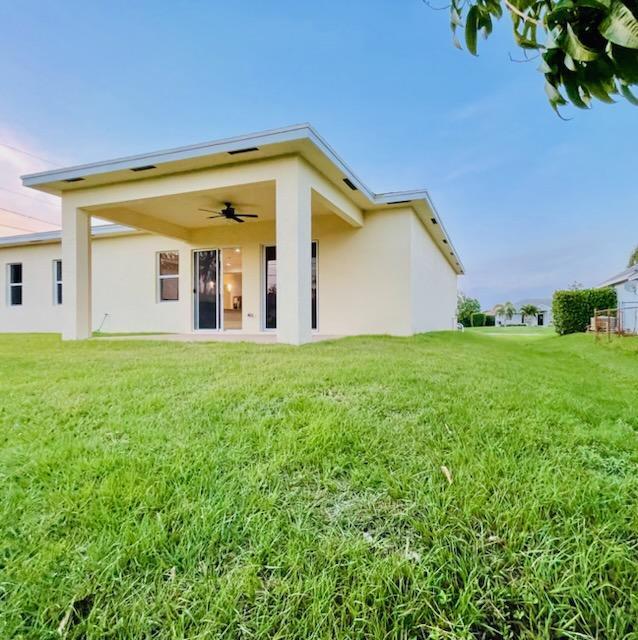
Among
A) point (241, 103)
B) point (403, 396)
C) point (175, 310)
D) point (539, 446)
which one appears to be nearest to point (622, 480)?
point (539, 446)

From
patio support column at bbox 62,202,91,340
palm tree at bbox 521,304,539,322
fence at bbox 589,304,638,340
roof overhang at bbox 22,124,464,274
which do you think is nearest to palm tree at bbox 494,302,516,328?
palm tree at bbox 521,304,539,322

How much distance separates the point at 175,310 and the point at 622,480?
10.2 metres

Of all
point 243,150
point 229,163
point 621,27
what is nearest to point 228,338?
point 229,163

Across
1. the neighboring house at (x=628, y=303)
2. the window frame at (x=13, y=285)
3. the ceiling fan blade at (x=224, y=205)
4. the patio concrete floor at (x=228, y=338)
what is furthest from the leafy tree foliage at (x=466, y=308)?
the window frame at (x=13, y=285)

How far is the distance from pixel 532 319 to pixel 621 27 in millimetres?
55827

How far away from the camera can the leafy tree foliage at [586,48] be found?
86cm

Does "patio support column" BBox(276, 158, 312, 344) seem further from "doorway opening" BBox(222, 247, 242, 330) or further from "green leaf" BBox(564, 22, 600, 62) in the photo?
"green leaf" BBox(564, 22, 600, 62)

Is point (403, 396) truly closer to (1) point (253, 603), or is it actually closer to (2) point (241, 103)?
(1) point (253, 603)

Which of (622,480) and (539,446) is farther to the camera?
(539,446)

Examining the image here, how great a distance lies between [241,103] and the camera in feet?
35.2

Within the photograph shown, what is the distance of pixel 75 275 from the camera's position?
7.18 metres

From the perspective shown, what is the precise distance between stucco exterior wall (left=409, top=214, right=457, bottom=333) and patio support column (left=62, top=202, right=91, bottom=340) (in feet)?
23.1

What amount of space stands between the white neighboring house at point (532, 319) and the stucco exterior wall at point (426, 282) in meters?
39.3

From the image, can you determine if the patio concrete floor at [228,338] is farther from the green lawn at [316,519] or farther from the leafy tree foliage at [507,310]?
the leafy tree foliage at [507,310]
